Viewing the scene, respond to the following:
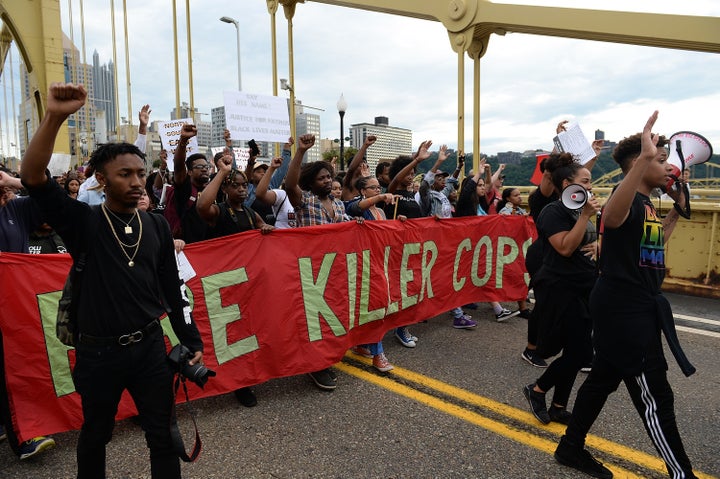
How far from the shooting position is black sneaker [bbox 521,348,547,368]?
4273 mm

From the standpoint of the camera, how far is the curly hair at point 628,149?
9.01 feet

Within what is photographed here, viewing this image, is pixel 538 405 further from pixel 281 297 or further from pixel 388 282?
pixel 281 297

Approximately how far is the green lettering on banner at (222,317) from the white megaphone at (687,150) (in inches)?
117

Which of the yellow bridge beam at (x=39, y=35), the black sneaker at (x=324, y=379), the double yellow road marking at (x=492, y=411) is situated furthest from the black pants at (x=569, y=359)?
the yellow bridge beam at (x=39, y=35)

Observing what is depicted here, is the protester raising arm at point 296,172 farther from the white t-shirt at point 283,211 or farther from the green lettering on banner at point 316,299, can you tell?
the green lettering on banner at point 316,299

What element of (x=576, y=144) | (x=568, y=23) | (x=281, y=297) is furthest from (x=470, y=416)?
(x=568, y=23)

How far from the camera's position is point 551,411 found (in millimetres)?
3387

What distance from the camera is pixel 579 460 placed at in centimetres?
272

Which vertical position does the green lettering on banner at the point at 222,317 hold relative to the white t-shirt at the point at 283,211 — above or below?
below

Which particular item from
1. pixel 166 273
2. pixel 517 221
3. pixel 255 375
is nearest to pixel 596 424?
pixel 255 375

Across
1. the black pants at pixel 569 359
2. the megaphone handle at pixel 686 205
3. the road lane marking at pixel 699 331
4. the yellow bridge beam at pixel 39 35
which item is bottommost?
the road lane marking at pixel 699 331

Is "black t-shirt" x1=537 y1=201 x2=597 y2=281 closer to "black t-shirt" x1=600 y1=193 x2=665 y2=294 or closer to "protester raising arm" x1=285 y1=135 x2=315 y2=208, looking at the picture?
"black t-shirt" x1=600 y1=193 x2=665 y2=294

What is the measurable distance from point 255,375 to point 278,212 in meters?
1.60

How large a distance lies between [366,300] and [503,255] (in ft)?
7.40
